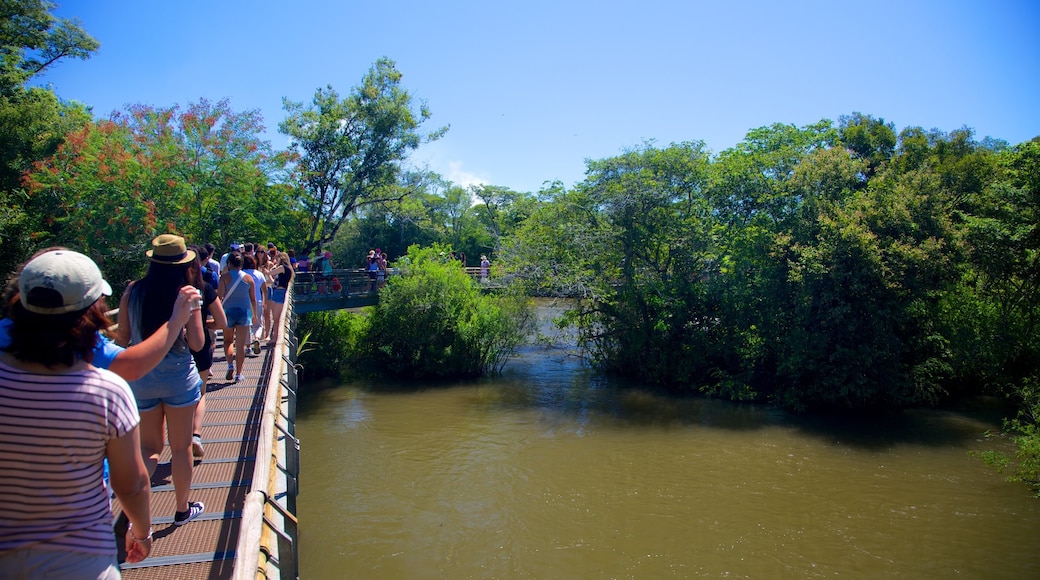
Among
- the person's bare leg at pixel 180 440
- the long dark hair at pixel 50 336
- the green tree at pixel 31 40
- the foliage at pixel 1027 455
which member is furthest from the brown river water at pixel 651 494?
the green tree at pixel 31 40

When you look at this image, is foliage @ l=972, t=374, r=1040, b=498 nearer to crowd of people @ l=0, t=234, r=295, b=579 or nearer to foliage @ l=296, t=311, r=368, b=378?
crowd of people @ l=0, t=234, r=295, b=579

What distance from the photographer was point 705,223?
A: 67.4ft

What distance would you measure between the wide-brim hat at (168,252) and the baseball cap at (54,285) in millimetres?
2143

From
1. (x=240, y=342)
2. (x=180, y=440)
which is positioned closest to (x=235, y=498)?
(x=180, y=440)

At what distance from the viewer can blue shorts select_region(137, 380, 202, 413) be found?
4207 millimetres

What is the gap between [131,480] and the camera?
2396mm

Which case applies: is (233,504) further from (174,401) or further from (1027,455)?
(1027,455)

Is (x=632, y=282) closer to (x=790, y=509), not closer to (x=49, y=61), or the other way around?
(x=790, y=509)

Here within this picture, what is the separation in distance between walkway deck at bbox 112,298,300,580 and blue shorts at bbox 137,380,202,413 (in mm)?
599

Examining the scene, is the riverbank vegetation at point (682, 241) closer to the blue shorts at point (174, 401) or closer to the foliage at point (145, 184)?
the foliage at point (145, 184)

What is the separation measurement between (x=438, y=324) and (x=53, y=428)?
20387mm

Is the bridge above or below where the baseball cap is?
below

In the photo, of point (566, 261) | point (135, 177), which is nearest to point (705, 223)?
point (566, 261)

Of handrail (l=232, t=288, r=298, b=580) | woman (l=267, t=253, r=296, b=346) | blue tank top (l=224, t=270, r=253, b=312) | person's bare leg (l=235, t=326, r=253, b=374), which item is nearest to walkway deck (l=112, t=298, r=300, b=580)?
handrail (l=232, t=288, r=298, b=580)
